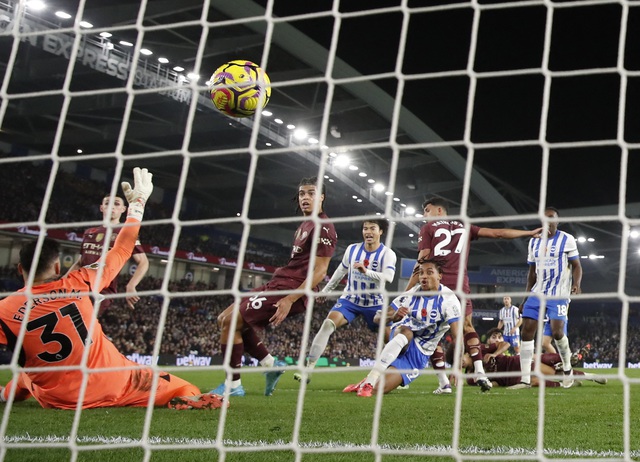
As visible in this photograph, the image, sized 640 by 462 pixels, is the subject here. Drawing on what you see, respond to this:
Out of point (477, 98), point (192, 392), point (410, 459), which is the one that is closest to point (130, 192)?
point (192, 392)

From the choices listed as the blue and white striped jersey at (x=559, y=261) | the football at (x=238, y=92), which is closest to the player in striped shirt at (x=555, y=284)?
the blue and white striped jersey at (x=559, y=261)

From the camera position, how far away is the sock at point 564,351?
20.3 feet

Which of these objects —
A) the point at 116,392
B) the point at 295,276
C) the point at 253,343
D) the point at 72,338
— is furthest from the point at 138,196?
the point at 253,343

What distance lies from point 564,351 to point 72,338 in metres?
4.80

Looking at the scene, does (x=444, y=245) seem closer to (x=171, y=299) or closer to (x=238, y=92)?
(x=238, y=92)

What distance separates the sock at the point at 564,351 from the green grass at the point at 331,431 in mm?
1418

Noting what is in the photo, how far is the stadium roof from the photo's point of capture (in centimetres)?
1518

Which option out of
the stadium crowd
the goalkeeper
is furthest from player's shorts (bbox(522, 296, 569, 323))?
the stadium crowd

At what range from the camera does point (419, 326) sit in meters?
5.29

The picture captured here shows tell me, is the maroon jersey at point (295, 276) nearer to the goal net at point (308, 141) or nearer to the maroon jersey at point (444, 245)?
the goal net at point (308, 141)

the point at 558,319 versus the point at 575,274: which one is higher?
the point at 575,274

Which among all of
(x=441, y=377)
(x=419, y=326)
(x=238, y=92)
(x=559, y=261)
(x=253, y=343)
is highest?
(x=238, y=92)

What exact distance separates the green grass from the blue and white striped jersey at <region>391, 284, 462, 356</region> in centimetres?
74

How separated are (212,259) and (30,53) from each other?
10.9 meters
